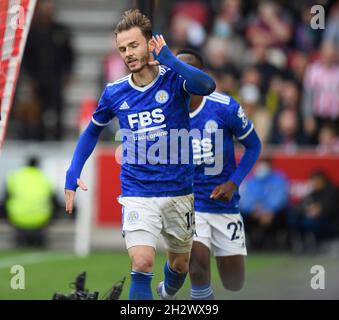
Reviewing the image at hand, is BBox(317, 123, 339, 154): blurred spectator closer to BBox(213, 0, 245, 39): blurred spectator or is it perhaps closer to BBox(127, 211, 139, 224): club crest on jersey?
BBox(213, 0, 245, 39): blurred spectator

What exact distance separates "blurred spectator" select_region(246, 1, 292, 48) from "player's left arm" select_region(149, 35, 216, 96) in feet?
36.0

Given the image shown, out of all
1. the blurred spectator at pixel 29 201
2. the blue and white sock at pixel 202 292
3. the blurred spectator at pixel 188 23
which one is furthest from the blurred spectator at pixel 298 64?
the blue and white sock at pixel 202 292

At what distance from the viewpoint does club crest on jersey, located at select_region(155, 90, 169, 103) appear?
826 centimetres

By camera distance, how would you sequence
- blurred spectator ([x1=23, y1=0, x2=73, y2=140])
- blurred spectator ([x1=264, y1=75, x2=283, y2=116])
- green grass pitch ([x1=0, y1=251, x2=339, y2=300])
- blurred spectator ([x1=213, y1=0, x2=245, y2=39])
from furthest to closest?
1. blurred spectator ([x1=213, y1=0, x2=245, y2=39])
2. blurred spectator ([x1=23, y1=0, x2=73, y2=140])
3. blurred spectator ([x1=264, y1=75, x2=283, y2=116])
4. green grass pitch ([x1=0, y1=251, x2=339, y2=300])

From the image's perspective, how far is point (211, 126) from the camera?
9.34m

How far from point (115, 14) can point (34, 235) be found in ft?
20.2

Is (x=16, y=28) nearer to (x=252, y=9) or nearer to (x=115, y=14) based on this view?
(x=252, y=9)

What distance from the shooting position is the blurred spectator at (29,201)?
17.3 m

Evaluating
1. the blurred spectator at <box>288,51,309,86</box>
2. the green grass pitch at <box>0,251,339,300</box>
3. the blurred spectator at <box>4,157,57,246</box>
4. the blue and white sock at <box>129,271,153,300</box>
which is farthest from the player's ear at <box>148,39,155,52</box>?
the blurred spectator at <box>288,51,309,86</box>

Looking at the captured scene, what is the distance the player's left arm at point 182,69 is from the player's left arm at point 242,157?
134 centimetres

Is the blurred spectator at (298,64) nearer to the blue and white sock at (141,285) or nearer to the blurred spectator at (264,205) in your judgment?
the blurred spectator at (264,205)

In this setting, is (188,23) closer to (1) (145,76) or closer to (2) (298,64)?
(2) (298,64)

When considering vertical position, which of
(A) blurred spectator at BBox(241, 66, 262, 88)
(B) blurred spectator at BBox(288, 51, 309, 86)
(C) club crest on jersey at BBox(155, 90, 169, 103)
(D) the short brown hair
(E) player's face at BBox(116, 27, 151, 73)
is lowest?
(C) club crest on jersey at BBox(155, 90, 169, 103)
